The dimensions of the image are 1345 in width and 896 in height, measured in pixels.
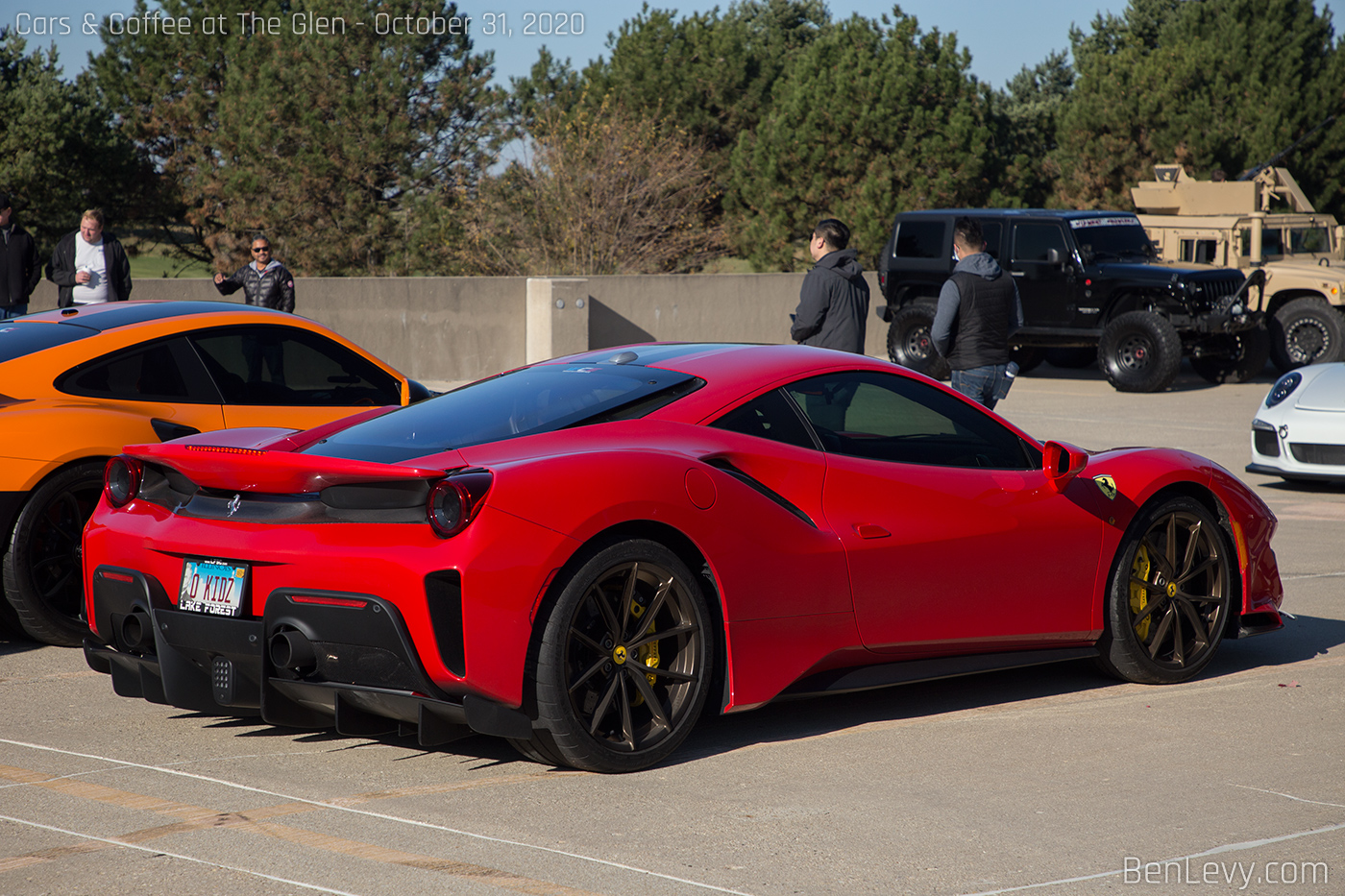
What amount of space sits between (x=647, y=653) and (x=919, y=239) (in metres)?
17.6

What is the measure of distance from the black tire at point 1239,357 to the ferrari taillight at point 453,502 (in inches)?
701

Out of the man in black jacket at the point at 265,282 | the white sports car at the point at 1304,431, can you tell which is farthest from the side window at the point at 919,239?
the man in black jacket at the point at 265,282

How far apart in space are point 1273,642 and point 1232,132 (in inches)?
1458

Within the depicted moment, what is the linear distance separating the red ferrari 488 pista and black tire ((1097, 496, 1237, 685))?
21 millimetres

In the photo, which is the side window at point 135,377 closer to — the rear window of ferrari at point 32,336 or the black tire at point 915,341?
the rear window of ferrari at point 32,336

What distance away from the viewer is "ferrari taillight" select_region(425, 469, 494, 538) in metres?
4.07

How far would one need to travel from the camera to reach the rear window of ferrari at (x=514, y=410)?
457 cm

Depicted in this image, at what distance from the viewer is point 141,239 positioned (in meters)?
43.8

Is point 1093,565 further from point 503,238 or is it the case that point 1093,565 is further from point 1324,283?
point 503,238

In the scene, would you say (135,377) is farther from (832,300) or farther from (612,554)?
(832,300)

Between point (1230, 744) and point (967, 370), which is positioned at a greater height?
point (967, 370)

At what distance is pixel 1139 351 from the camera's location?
19.3m

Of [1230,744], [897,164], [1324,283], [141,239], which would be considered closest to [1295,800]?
[1230,744]

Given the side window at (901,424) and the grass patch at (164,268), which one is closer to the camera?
the side window at (901,424)
